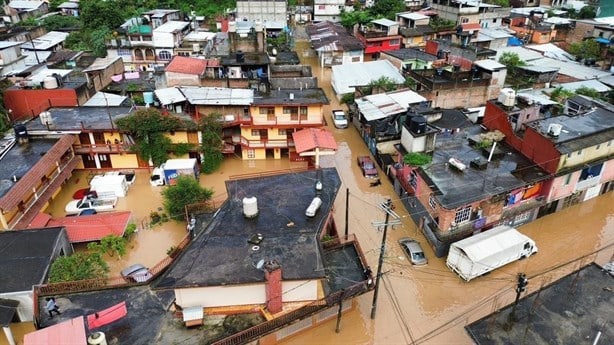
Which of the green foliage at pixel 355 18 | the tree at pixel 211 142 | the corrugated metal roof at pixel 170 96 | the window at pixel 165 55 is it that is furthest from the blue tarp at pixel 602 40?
the window at pixel 165 55

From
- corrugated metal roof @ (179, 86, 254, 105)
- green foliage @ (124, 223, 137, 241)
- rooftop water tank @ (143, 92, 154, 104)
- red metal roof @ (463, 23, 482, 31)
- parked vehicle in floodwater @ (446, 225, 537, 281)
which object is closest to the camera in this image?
parked vehicle in floodwater @ (446, 225, 537, 281)

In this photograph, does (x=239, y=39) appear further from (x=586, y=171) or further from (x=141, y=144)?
(x=586, y=171)

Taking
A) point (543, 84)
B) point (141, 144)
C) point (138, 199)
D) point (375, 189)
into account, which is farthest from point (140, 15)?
point (543, 84)

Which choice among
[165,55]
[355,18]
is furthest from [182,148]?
[355,18]

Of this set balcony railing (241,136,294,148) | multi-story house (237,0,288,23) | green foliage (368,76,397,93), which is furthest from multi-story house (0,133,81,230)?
multi-story house (237,0,288,23)

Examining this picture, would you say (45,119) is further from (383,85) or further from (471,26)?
(471,26)

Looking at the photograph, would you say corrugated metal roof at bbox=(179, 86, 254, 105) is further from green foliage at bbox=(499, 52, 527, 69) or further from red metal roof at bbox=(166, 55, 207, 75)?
green foliage at bbox=(499, 52, 527, 69)

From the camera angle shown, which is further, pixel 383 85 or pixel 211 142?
pixel 383 85
